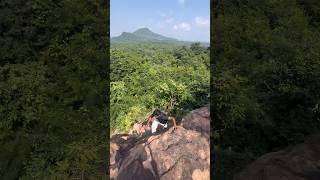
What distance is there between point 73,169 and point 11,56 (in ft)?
7.98

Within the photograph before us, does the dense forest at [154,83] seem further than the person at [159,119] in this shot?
Yes

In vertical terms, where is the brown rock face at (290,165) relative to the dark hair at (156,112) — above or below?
below

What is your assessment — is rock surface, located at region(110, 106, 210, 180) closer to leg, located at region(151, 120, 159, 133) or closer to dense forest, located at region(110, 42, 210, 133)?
leg, located at region(151, 120, 159, 133)

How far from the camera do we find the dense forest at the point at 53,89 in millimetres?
7785

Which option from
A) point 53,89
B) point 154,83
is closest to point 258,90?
point 154,83

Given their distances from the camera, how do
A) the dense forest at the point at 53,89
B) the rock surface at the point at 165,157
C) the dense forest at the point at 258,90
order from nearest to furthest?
the rock surface at the point at 165,157 < the dense forest at the point at 53,89 < the dense forest at the point at 258,90

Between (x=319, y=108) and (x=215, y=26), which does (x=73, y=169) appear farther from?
(x=319, y=108)

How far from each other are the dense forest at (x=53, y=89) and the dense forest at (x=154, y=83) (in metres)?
0.82

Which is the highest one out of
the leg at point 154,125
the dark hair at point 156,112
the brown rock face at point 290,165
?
the dark hair at point 156,112

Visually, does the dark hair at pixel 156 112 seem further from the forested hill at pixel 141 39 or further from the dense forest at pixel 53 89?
the dense forest at pixel 53 89

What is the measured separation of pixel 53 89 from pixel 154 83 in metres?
1.97

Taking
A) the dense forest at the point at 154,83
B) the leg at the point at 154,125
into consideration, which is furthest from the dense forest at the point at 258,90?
the leg at the point at 154,125

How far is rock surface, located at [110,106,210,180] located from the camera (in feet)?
21.9

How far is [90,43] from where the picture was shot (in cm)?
812
